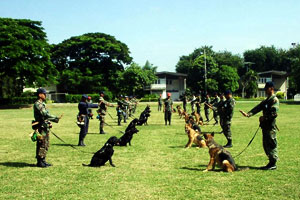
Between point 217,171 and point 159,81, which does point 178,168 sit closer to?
point 217,171

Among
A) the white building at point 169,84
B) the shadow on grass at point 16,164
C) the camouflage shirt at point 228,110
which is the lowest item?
the shadow on grass at point 16,164

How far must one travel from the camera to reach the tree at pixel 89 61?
190ft

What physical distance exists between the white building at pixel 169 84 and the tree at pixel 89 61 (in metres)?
12.2

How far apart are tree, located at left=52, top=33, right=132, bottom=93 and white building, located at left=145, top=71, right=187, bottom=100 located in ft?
40.1

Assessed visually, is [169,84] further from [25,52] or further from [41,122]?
[41,122]

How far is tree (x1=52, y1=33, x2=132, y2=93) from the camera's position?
190ft

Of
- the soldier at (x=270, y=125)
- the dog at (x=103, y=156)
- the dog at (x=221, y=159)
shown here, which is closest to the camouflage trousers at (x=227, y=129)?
the soldier at (x=270, y=125)

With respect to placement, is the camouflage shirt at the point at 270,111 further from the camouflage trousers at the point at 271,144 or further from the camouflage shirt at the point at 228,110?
the camouflage shirt at the point at 228,110

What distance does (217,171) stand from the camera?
7863mm

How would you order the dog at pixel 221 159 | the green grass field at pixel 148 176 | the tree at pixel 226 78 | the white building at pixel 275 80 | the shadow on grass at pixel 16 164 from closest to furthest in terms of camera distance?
the green grass field at pixel 148 176 < the dog at pixel 221 159 < the shadow on grass at pixel 16 164 < the tree at pixel 226 78 < the white building at pixel 275 80

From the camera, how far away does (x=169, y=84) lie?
250ft

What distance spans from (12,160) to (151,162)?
4.68 meters

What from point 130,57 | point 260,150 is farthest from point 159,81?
point 260,150

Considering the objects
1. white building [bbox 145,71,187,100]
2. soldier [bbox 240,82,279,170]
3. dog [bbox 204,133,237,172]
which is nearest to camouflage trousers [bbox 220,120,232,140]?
soldier [bbox 240,82,279,170]
